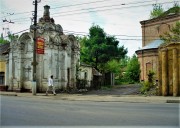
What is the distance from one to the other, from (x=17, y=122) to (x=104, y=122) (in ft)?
10.1

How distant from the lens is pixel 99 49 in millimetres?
52406

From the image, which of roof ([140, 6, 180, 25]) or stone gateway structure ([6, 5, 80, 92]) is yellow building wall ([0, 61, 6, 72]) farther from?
roof ([140, 6, 180, 25])

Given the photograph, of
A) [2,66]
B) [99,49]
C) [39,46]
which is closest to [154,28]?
[99,49]

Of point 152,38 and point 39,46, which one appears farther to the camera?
point 152,38

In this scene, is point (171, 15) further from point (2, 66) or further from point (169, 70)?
point (169, 70)

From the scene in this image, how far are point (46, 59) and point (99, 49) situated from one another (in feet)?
67.9

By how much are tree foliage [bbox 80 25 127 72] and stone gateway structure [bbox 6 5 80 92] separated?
16.0 meters

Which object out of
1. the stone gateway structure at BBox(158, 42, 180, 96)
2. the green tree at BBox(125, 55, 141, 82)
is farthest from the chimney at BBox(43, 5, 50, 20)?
the green tree at BBox(125, 55, 141, 82)

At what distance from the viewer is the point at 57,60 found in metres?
33.6

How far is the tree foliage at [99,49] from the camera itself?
52688 millimetres

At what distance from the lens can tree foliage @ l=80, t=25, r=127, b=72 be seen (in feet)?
173

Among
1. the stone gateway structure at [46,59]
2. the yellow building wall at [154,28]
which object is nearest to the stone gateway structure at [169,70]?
the stone gateway structure at [46,59]

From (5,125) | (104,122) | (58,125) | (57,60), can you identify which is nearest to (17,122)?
(5,125)

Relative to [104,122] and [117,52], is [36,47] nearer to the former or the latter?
[104,122]
